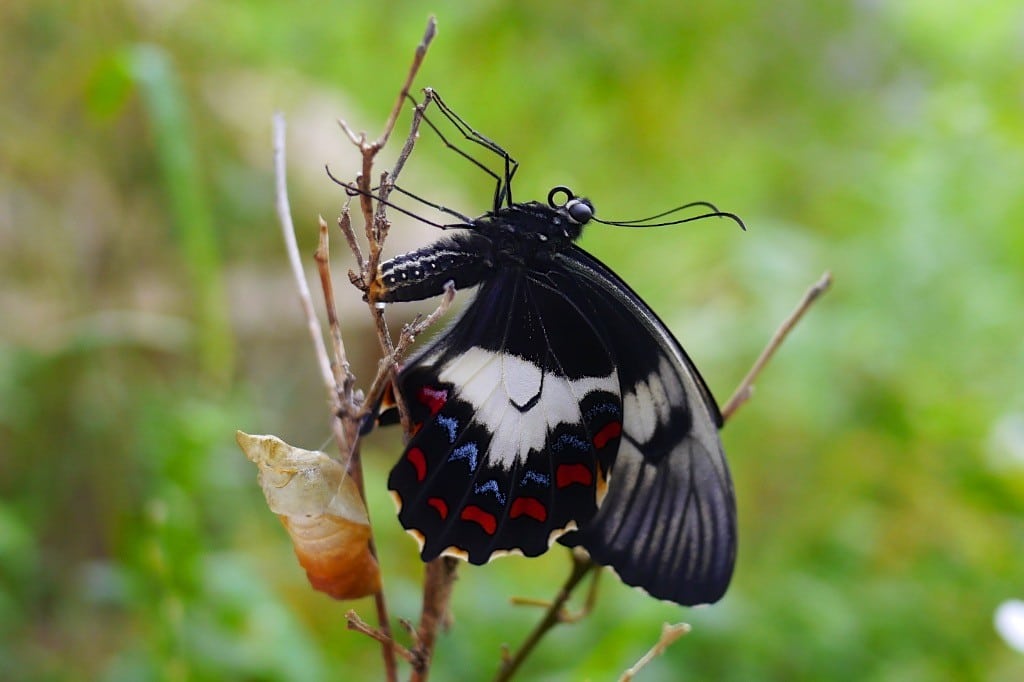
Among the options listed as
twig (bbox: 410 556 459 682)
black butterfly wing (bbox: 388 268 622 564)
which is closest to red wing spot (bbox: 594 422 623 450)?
black butterfly wing (bbox: 388 268 622 564)

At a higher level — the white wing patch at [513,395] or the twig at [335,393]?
the white wing patch at [513,395]

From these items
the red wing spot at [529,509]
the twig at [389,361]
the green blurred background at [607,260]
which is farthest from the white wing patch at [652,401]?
the twig at [389,361]

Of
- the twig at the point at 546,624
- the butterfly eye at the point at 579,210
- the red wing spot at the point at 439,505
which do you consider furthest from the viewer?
the butterfly eye at the point at 579,210

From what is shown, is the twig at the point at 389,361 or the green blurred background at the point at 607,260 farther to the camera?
the green blurred background at the point at 607,260

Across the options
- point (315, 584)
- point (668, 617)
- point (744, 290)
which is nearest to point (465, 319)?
point (315, 584)

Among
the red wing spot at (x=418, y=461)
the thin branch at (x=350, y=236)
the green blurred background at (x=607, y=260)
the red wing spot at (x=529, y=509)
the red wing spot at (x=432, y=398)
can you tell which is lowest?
the red wing spot at (x=418, y=461)

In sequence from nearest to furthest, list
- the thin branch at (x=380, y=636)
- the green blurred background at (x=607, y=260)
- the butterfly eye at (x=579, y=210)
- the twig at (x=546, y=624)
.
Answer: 1. the thin branch at (x=380, y=636)
2. the twig at (x=546, y=624)
3. the butterfly eye at (x=579, y=210)
4. the green blurred background at (x=607, y=260)

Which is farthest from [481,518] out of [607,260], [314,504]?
[607,260]

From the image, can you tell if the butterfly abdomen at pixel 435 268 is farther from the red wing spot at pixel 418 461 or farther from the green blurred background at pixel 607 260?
the green blurred background at pixel 607 260

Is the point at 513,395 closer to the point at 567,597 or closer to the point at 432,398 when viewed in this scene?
the point at 432,398
